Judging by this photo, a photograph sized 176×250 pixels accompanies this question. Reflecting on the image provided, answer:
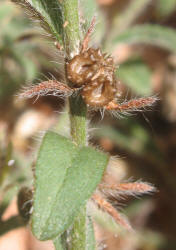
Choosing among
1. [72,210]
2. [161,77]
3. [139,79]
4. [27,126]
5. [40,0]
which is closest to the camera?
[72,210]

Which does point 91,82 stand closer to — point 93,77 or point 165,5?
point 93,77

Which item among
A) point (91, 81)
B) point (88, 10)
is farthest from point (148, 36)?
point (91, 81)

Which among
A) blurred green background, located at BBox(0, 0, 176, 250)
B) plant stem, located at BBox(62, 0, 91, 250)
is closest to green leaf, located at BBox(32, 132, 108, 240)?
plant stem, located at BBox(62, 0, 91, 250)

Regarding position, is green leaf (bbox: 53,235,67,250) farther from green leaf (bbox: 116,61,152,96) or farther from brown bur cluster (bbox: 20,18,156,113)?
green leaf (bbox: 116,61,152,96)

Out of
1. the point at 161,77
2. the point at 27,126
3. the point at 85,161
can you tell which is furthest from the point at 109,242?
the point at 85,161

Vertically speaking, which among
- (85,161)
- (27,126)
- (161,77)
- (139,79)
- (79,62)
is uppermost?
(79,62)

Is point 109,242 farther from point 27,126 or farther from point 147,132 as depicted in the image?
point 27,126

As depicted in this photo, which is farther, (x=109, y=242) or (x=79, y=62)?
(x=109, y=242)
